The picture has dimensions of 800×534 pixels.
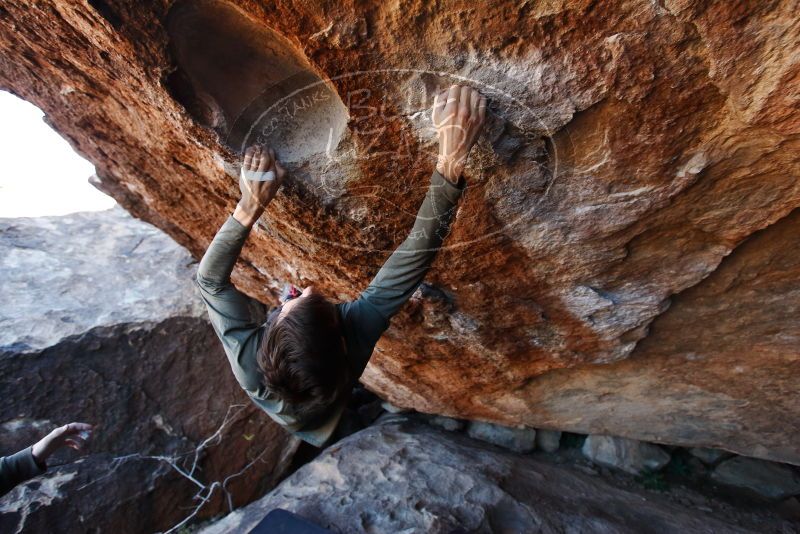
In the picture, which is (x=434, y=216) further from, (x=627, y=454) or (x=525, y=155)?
(x=627, y=454)

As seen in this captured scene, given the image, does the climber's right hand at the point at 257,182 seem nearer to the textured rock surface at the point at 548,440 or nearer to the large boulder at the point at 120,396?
the large boulder at the point at 120,396

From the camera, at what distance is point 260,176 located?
1446 mm

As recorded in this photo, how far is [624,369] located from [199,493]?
2904 millimetres

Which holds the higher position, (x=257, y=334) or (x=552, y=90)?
(x=552, y=90)

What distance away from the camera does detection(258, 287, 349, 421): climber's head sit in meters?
1.25

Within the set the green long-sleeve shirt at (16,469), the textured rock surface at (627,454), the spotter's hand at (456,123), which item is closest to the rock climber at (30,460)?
the green long-sleeve shirt at (16,469)

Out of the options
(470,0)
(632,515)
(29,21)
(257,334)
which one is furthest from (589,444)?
(29,21)

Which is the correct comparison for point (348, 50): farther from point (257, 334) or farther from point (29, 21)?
point (29, 21)

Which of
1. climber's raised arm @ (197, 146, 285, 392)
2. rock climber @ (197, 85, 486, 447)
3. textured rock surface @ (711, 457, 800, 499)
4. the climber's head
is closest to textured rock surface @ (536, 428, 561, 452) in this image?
textured rock surface @ (711, 457, 800, 499)

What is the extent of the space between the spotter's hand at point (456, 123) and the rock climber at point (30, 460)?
219 centimetres

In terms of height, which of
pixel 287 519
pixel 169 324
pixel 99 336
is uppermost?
pixel 169 324

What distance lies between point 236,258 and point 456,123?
2.71 ft

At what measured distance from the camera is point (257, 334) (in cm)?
146

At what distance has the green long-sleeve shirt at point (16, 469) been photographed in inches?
78.9
